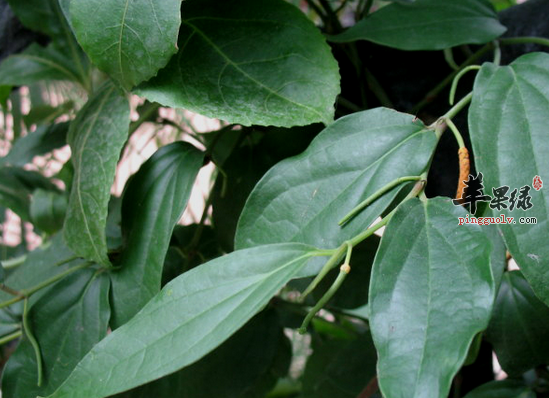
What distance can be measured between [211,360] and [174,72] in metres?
0.26

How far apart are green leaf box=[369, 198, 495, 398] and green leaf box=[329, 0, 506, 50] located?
18cm

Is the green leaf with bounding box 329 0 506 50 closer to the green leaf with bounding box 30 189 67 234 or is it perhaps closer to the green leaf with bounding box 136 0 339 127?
the green leaf with bounding box 136 0 339 127

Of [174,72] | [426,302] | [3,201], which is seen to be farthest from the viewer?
[3,201]

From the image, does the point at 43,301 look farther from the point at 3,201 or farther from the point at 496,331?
the point at 496,331

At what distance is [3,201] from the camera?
2.24 ft

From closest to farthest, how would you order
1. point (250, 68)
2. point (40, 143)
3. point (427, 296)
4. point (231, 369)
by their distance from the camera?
point (427, 296), point (250, 68), point (231, 369), point (40, 143)

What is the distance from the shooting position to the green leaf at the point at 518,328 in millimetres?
463

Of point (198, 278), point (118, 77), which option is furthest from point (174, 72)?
point (198, 278)

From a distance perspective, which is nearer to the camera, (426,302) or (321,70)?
(426,302)

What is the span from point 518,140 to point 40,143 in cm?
51

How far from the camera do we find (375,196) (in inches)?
14.7

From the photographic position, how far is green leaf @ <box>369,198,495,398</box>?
285mm

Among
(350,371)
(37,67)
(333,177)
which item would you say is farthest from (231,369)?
(37,67)

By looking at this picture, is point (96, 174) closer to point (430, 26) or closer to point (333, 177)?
point (333, 177)
